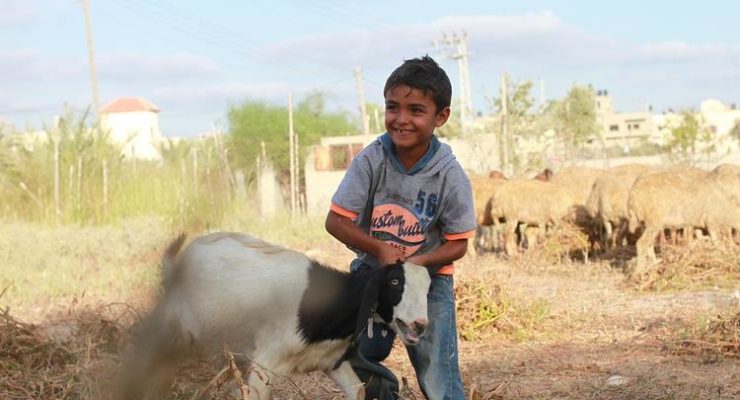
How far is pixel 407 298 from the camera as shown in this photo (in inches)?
159

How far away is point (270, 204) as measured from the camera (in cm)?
2414

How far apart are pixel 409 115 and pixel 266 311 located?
1.13 m

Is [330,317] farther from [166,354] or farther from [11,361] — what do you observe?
[11,361]

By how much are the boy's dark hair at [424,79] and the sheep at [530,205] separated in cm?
1169

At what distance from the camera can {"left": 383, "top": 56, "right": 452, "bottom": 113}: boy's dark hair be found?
13.9ft

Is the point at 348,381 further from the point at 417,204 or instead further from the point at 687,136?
the point at 687,136

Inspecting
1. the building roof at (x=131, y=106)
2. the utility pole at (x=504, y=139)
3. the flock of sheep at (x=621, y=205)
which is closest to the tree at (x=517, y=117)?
the utility pole at (x=504, y=139)

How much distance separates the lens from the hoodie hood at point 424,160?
4.38 metres

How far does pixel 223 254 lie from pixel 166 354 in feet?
1.98

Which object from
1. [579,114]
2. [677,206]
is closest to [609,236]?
[677,206]

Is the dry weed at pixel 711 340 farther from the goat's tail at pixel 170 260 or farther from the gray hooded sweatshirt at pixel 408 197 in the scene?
the goat's tail at pixel 170 260

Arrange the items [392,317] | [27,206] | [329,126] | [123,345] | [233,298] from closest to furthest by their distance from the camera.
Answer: [392,317], [233,298], [123,345], [27,206], [329,126]

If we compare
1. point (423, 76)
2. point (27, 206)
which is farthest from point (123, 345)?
point (27, 206)

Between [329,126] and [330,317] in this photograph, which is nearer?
[330,317]
